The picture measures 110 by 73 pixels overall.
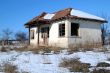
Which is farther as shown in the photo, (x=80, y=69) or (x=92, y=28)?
(x=92, y=28)

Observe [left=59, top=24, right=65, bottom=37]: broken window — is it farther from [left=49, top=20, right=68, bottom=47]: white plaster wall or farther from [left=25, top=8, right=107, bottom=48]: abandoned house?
[left=49, top=20, right=68, bottom=47]: white plaster wall

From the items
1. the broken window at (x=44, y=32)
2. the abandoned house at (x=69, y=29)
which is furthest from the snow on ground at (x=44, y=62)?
the broken window at (x=44, y=32)

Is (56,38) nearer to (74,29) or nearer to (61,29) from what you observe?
(61,29)

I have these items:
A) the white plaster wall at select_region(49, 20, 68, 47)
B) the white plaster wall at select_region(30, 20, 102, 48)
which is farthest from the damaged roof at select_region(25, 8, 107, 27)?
the white plaster wall at select_region(49, 20, 68, 47)

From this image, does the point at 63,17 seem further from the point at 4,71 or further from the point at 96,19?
the point at 4,71

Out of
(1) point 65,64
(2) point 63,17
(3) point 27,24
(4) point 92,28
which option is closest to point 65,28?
(2) point 63,17

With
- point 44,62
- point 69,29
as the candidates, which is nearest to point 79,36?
point 69,29

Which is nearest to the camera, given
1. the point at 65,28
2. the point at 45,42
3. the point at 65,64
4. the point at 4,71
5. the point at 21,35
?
the point at 4,71

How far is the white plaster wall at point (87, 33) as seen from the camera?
2349cm

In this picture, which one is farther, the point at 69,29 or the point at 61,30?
the point at 61,30

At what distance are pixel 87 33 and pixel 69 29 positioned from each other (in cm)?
235

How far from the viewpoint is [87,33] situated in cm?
2442

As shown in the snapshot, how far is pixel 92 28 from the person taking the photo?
2488 centimetres

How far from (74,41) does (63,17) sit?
7.84 ft
